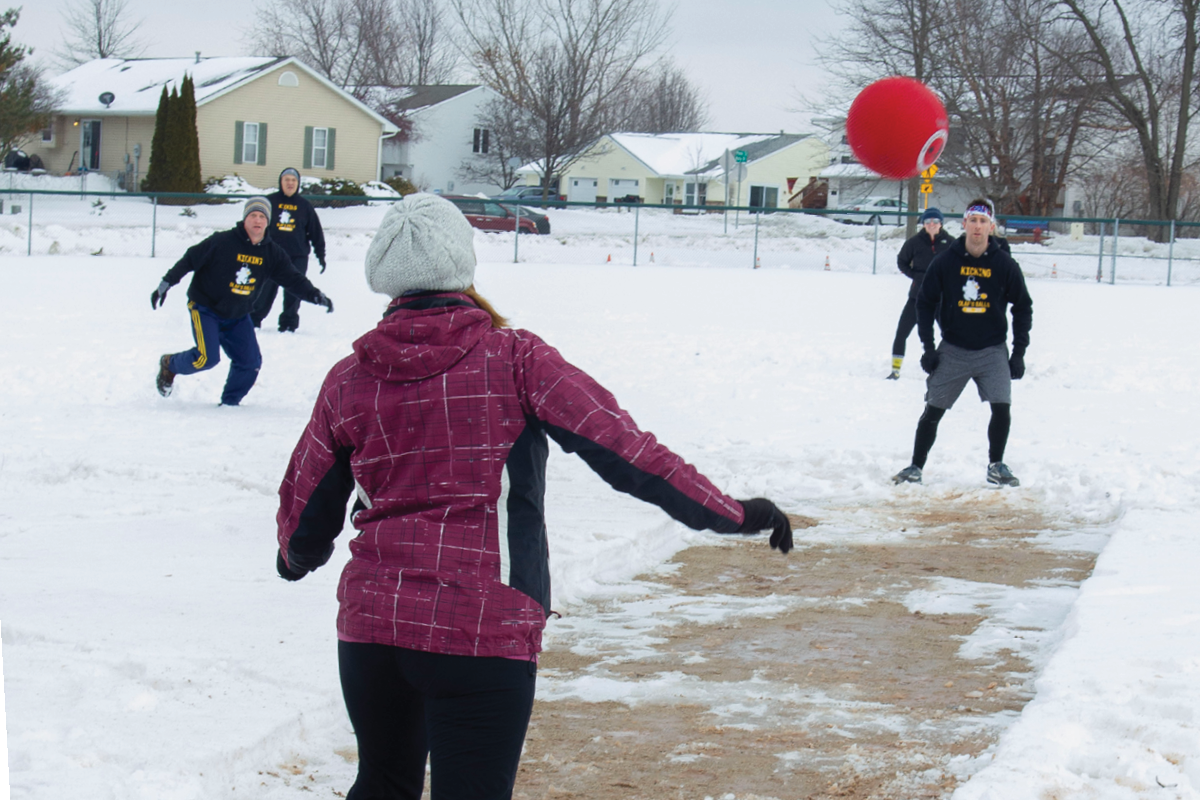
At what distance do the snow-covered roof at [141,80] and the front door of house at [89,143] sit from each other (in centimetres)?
75

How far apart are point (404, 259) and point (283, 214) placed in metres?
12.1

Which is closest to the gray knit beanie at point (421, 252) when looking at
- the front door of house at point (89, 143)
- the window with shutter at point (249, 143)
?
the window with shutter at point (249, 143)

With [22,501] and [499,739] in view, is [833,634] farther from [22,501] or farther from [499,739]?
[22,501]

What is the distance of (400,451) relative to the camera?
91.2 inches

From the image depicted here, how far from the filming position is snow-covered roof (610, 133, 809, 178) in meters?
63.0

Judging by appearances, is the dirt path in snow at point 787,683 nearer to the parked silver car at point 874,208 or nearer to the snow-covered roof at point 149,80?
the parked silver car at point 874,208

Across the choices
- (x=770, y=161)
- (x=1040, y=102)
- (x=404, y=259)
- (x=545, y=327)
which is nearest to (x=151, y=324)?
(x=545, y=327)

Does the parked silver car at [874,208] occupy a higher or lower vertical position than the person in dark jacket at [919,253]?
higher

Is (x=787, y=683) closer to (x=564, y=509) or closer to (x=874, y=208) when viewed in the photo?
(x=564, y=509)

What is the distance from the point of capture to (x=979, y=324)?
7.61 meters

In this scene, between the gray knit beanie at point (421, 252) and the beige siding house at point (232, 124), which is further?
the beige siding house at point (232, 124)

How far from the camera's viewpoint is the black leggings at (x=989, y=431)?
769cm

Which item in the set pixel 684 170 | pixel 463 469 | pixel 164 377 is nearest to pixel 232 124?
pixel 684 170

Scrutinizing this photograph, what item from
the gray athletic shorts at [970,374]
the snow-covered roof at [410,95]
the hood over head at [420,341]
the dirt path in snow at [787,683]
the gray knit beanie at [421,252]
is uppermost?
the snow-covered roof at [410,95]
